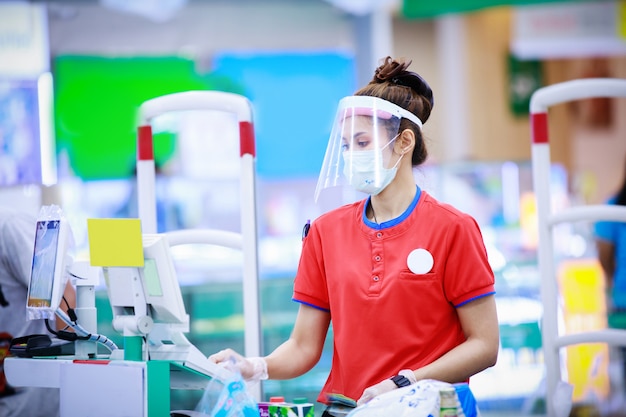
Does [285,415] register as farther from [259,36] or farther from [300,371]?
[259,36]

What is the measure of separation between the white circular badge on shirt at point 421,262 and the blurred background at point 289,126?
252cm

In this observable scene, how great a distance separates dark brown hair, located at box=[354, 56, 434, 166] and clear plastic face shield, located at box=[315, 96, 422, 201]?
43mm

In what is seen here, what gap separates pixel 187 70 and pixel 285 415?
22.4 feet

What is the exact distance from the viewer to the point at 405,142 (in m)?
2.44

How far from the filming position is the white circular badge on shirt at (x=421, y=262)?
7.52ft

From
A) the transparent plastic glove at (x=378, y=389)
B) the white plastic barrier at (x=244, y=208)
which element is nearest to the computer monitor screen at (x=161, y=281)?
the transparent plastic glove at (x=378, y=389)

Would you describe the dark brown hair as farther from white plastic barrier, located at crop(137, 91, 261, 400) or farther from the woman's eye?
white plastic barrier, located at crop(137, 91, 261, 400)

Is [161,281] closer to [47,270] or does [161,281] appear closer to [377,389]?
[47,270]

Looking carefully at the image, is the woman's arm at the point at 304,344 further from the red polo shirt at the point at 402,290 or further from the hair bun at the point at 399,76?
the hair bun at the point at 399,76

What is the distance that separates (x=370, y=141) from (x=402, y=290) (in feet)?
1.36

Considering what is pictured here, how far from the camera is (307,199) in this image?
27.0 feet

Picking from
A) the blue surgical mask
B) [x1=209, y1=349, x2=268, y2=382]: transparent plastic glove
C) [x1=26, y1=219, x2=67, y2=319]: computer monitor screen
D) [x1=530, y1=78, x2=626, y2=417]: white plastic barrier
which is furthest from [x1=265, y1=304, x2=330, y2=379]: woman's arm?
[x1=530, y1=78, x2=626, y2=417]: white plastic barrier

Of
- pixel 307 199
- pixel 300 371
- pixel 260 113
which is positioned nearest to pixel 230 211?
pixel 307 199

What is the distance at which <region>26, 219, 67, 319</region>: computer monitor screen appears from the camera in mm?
2338
